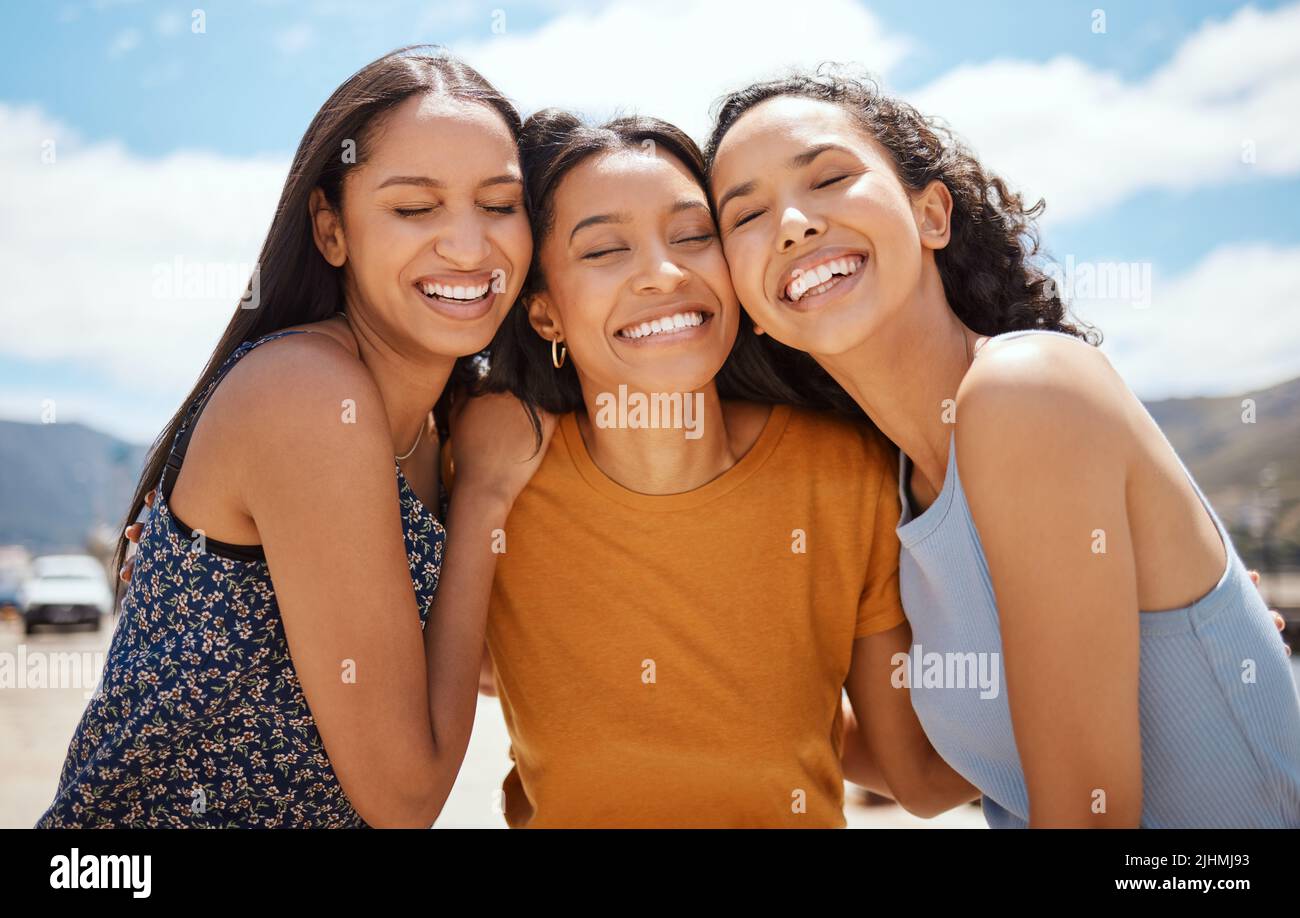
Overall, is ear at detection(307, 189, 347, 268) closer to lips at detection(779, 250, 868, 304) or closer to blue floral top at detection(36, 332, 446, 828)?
blue floral top at detection(36, 332, 446, 828)

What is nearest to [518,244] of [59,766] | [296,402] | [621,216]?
[621,216]

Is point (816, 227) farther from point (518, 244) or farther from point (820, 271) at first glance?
point (518, 244)

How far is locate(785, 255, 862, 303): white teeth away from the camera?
3107 millimetres

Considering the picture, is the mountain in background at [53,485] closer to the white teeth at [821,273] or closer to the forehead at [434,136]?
the forehead at [434,136]

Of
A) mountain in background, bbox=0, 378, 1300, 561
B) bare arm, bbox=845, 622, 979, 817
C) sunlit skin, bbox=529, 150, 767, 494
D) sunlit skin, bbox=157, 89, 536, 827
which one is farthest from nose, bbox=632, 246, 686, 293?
mountain in background, bbox=0, 378, 1300, 561

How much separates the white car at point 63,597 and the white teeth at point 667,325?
28.6m

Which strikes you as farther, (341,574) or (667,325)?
(667,325)

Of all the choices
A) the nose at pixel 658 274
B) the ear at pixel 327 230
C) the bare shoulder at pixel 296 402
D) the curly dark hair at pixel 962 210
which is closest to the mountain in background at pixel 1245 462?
the curly dark hair at pixel 962 210

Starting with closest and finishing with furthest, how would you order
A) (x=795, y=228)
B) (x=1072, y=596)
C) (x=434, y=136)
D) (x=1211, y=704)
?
1. (x=1072, y=596)
2. (x=1211, y=704)
3. (x=795, y=228)
4. (x=434, y=136)

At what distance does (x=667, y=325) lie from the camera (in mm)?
3398

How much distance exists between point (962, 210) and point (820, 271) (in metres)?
0.72

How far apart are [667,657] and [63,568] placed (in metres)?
32.0

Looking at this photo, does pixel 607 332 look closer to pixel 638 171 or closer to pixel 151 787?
pixel 638 171
